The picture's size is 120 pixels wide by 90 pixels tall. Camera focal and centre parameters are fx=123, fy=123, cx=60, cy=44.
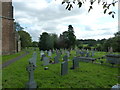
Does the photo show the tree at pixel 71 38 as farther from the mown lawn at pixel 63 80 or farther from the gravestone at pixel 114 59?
the mown lawn at pixel 63 80

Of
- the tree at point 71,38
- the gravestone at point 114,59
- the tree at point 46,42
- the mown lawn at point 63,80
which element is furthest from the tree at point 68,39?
the mown lawn at point 63,80

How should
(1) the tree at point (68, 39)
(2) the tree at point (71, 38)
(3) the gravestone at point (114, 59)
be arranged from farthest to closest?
(2) the tree at point (71, 38), (1) the tree at point (68, 39), (3) the gravestone at point (114, 59)

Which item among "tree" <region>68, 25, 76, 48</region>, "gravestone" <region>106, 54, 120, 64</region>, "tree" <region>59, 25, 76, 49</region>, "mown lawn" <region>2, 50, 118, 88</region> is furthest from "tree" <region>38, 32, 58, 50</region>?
"mown lawn" <region>2, 50, 118, 88</region>

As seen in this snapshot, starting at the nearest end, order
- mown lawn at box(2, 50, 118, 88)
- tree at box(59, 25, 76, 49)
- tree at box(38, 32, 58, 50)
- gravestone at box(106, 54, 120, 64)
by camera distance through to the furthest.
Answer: mown lawn at box(2, 50, 118, 88) → gravestone at box(106, 54, 120, 64) → tree at box(38, 32, 58, 50) → tree at box(59, 25, 76, 49)

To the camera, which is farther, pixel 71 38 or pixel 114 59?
pixel 71 38

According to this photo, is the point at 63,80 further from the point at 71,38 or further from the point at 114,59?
the point at 71,38

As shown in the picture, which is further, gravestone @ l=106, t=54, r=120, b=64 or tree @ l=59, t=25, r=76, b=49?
tree @ l=59, t=25, r=76, b=49

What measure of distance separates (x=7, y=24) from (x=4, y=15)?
2.03 metres

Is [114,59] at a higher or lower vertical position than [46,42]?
lower

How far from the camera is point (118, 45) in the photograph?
3209 centimetres

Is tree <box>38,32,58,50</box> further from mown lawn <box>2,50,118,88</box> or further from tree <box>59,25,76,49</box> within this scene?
mown lawn <box>2,50,118,88</box>

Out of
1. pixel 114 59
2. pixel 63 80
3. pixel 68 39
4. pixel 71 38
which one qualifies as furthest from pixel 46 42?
pixel 63 80

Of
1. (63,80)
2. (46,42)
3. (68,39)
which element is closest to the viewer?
(63,80)

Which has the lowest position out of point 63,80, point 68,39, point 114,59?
point 63,80
